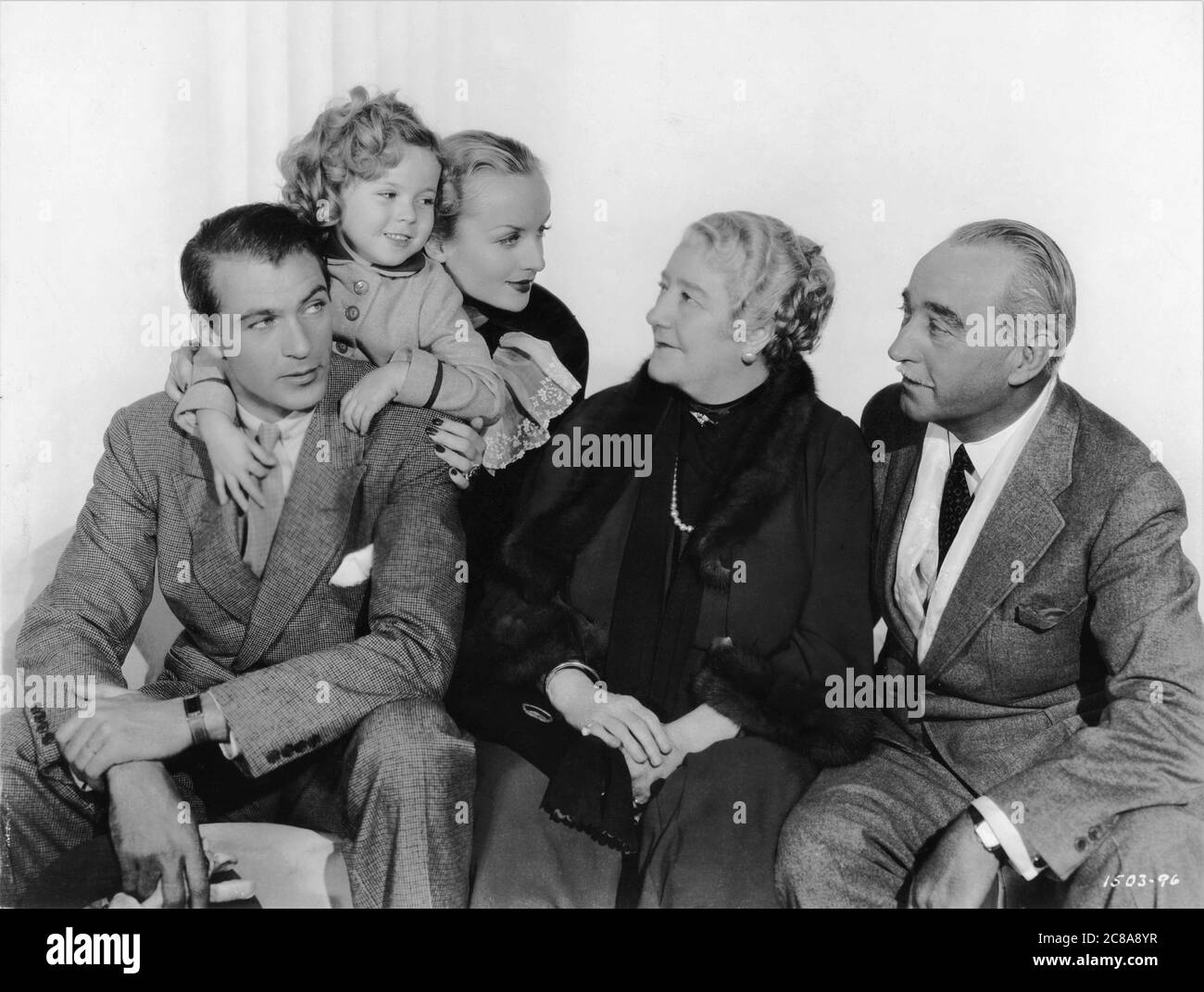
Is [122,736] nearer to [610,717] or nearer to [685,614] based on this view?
[610,717]

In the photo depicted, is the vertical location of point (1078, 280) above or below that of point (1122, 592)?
above

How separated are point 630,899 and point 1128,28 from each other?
260cm

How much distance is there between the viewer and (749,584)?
3229mm

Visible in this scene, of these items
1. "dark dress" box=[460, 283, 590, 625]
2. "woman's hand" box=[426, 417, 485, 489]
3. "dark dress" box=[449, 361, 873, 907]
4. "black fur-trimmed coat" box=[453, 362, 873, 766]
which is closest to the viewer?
"dark dress" box=[449, 361, 873, 907]

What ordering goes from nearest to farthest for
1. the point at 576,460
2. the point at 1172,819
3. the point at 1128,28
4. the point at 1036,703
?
the point at 1172,819, the point at 1036,703, the point at 576,460, the point at 1128,28

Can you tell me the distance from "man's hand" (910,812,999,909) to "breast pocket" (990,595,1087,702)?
0.34m

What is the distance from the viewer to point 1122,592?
3.01 metres

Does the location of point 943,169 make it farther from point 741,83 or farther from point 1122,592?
point 1122,592

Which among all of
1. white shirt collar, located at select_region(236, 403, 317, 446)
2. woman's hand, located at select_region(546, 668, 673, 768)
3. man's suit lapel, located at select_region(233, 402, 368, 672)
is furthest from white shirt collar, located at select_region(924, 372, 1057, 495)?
white shirt collar, located at select_region(236, 403, 317, 446)

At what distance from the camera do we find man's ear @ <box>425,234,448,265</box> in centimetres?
347

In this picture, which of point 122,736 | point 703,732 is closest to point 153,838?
point 122,736

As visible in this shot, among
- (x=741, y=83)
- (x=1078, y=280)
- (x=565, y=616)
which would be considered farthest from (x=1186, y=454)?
(x=565, y=616)

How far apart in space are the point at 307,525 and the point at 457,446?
37 centimetres

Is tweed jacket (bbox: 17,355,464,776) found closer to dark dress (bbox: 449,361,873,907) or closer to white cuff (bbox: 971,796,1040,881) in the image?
dark dress (bbox: 449,361,873,907)
